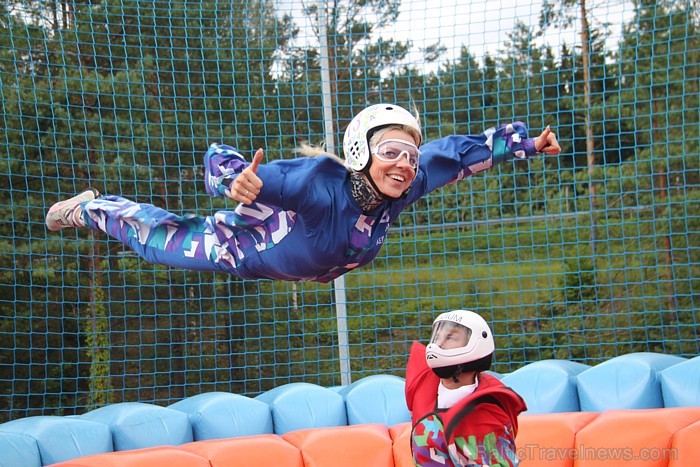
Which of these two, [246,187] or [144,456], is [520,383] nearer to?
[144,456]

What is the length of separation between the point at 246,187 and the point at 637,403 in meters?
2.26

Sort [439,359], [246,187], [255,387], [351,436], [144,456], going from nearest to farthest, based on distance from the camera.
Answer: [246,187]
[439,359]
[144,456]
[351,436]
[255,387]

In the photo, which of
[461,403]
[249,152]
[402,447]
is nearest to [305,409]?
[402,447]

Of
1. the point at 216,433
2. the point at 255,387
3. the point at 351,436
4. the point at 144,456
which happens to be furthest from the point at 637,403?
the point at 255,387

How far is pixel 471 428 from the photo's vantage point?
2.69 m

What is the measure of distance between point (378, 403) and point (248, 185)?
1837mm

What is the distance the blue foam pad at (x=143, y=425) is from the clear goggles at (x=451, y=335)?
1378 mm

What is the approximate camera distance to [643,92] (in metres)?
7.81

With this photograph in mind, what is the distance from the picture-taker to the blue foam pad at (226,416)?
372 cm

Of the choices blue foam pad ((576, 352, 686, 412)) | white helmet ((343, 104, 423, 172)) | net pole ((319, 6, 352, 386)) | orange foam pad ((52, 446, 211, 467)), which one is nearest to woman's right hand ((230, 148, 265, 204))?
white helmet ((343, 104, 423, 172))

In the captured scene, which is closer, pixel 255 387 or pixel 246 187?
pixel 246 187

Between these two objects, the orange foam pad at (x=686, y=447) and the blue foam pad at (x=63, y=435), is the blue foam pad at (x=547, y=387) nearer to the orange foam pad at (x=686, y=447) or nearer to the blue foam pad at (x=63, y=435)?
the orange foam pad at (x=686, y=447)

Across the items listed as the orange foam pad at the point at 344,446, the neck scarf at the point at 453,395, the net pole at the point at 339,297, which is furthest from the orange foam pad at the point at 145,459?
the net pole at the point at 339,297

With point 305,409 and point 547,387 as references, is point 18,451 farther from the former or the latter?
point 547,387
